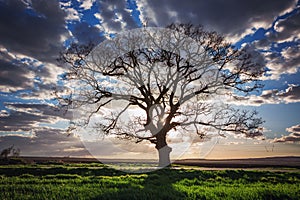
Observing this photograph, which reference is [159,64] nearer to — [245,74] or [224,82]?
[224,82]

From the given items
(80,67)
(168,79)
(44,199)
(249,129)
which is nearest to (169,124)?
(168,79)

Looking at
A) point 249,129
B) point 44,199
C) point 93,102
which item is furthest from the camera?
point 93,102

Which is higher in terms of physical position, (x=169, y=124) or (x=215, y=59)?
(x=215, y=59)

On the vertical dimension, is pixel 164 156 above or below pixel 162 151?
below

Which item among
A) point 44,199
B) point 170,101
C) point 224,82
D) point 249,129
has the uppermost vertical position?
point 224,82

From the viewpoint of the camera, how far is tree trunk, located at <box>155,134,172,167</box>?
73.2 ft

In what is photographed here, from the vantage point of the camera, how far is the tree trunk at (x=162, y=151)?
22312mm

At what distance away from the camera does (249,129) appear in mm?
22078

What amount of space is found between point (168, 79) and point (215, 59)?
15.3 ft

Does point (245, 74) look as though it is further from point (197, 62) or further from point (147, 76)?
point (147, 76)

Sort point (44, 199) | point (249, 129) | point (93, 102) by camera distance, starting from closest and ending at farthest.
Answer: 1. point (44, 199)
2. point (249, 129)
3. point (93, 102)

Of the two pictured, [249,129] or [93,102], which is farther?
[93,102]

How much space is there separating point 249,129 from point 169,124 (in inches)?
282

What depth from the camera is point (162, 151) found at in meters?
22.3
